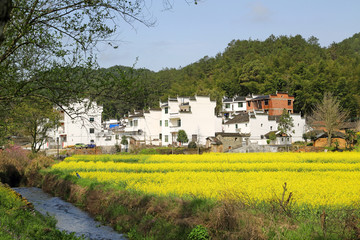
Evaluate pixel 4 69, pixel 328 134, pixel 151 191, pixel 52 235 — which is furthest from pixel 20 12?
pixel 328 134

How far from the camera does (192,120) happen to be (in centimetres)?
5678

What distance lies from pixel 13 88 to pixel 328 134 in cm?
4861

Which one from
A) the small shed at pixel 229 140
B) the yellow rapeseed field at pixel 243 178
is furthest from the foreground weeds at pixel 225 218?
the small shed at pixel 229 140

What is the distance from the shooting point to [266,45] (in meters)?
122

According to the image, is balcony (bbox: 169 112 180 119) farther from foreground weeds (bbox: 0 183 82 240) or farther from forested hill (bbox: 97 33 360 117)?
foreground weeds (bbox: 0 183 82 240)

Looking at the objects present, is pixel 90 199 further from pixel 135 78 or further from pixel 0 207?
pixel 135 78

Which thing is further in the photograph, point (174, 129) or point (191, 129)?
point (174, 129)

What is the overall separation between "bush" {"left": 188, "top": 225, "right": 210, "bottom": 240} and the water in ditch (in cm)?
299

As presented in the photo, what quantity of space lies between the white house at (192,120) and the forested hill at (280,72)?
34.2 feet

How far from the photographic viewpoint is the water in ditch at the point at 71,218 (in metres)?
13.0

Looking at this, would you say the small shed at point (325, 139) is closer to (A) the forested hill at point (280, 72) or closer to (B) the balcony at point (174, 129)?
(A) the forested hill at point (280, 72)

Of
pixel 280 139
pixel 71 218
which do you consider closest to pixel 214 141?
pixel 280 139

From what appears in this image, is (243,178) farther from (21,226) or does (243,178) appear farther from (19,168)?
(19,168)

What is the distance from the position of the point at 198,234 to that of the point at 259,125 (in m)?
51.6
